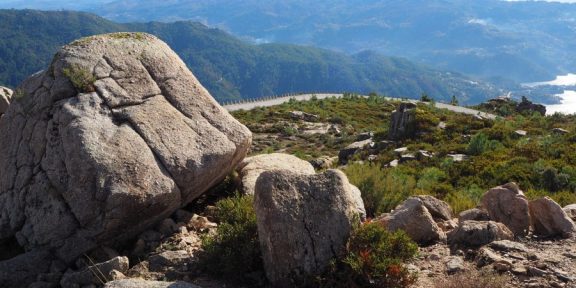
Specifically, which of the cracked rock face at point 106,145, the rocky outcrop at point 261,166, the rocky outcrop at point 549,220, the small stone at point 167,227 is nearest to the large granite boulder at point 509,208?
the rocky outcrop at point 549,220

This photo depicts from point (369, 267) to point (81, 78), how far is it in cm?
654

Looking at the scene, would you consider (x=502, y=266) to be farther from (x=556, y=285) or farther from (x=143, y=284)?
(x=143, y=284)

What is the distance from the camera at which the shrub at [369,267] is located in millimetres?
7008

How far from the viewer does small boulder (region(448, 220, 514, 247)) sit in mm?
8695

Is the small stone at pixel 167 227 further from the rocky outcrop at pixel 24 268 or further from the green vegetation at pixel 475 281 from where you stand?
the green vegetation at pixel 475 281

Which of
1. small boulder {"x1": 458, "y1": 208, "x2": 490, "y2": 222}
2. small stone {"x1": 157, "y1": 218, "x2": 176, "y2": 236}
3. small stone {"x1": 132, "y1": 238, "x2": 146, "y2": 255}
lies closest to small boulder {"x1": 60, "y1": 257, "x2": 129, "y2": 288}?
small stone {"x1": 132, "y1": 238, "x2": 146, "y2": 255}

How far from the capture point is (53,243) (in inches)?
333

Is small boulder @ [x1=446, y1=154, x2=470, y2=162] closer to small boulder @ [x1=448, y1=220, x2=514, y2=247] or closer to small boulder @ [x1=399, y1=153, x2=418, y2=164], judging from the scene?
small boulder @ [x1=399, y1=153, x2=418, y2=164]

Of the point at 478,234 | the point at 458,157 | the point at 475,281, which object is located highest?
the point at 475,281

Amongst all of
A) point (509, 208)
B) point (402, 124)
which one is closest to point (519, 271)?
point (509, 208)

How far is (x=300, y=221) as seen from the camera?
748 centimetres

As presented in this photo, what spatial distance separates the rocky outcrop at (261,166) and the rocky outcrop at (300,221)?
103 inches

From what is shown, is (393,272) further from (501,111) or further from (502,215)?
(501,111)

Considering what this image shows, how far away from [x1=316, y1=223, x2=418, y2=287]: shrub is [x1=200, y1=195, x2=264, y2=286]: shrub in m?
1.24
